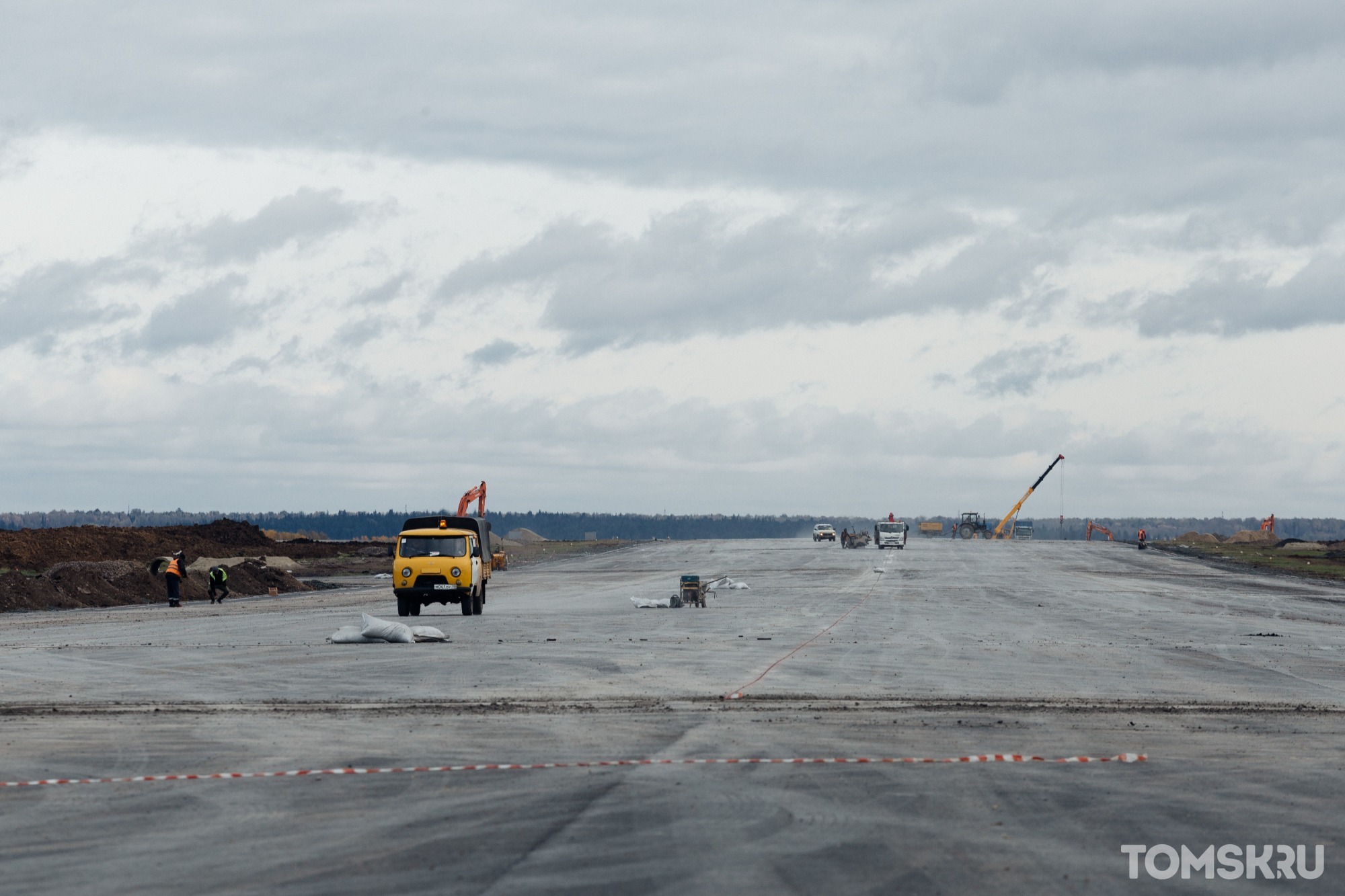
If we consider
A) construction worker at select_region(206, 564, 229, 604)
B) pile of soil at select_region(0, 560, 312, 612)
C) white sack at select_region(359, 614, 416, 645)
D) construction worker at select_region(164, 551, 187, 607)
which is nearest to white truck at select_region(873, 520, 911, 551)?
pile of soil at select_region(0, 560, 312, 612)

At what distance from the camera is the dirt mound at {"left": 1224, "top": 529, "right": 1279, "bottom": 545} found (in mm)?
137375

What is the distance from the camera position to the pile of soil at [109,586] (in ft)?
160

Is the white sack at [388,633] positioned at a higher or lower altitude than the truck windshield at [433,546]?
lower

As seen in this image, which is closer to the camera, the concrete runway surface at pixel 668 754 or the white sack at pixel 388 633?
the concrete runway surface at pixel 668 754

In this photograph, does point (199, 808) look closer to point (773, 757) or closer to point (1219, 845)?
point (773, 757)

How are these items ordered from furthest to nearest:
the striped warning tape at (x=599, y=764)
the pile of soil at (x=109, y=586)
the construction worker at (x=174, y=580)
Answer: the construction worker at (x=174, y=580), the pile of soil at (x=109, y=586), the striped warning tape at (x=599, y=764)

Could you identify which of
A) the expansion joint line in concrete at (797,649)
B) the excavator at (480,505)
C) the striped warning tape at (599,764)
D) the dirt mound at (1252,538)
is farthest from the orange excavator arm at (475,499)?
the dirt mound at (1252,538)

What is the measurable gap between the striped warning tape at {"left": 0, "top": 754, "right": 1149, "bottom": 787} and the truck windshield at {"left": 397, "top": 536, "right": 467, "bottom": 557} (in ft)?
85.1

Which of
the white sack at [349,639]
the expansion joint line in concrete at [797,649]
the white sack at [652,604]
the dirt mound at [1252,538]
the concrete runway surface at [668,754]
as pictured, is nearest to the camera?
the concrete runway surface at [668,754]

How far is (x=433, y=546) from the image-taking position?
3941 centimetres

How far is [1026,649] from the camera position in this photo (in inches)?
1109

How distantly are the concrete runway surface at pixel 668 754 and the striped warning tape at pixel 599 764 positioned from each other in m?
0.22

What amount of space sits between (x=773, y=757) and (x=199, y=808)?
19.1 ft

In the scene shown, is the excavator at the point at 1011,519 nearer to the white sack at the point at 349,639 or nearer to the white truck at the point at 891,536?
the white truck at the point at 891,536
